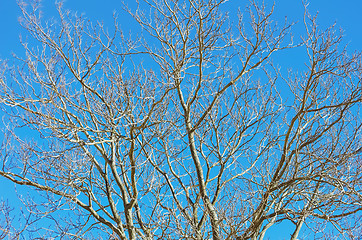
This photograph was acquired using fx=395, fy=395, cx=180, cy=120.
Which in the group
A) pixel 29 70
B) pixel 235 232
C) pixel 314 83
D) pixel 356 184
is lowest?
pixel 235 232

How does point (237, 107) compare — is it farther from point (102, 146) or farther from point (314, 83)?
point (102, 146)

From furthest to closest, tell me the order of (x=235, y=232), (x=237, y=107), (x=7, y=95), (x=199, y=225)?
(x=237, y=107), (x=199, y=225), (x=7, y=95), (x=235, y=232)

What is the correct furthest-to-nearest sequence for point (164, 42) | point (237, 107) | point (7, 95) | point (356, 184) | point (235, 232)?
point (237, 107), point (164, 42), point (7, 95), point (356, 184), point (235, 232)

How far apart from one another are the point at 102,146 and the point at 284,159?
2.84 metres

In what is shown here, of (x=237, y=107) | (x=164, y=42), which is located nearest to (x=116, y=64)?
(x=164, y=42)

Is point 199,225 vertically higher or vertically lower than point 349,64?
lower

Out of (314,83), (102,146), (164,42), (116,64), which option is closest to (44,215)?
(102,146)

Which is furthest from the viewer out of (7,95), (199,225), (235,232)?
(199,225)

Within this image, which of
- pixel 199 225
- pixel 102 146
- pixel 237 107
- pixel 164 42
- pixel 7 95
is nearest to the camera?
pixel 7 95

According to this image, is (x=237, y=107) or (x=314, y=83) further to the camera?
(x=237, y=107)

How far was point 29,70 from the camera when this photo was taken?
232 inches

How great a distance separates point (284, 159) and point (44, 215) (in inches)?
139

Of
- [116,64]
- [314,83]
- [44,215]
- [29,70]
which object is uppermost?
[116,64]

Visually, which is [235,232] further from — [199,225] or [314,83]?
[314,83]
